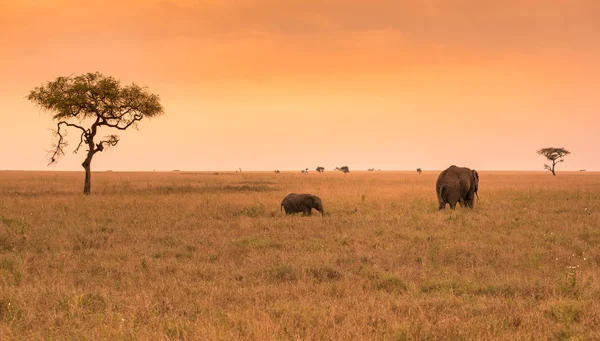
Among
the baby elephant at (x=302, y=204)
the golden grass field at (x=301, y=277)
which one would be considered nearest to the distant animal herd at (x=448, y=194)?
the baby elephant at (x=302, y=204)

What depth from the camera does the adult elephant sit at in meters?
21.2

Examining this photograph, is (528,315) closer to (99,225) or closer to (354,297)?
(354,297)

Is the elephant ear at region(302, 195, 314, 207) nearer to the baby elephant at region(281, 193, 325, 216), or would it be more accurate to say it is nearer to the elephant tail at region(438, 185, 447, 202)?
the baby elephant at region(281, 193, 325, 216)

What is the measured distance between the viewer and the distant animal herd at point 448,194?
19.9 metres

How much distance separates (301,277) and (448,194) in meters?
13.6

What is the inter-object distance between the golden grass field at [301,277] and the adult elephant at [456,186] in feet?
8.45

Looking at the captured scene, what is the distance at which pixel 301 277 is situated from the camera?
31.6 feet

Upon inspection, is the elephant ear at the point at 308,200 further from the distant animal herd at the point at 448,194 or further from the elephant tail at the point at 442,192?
the elephant tail at the point at 442,192

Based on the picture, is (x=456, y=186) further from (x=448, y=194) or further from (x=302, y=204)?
(x=302, y=204)

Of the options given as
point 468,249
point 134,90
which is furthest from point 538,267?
point 134,90

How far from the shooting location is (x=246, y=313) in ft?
22.5

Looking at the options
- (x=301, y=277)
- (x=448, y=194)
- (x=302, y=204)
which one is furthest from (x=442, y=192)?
(x=301, y=277)

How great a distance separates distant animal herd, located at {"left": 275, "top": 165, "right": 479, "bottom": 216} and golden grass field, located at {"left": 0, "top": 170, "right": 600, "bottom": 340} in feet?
4.48

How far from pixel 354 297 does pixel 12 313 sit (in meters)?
5.59
